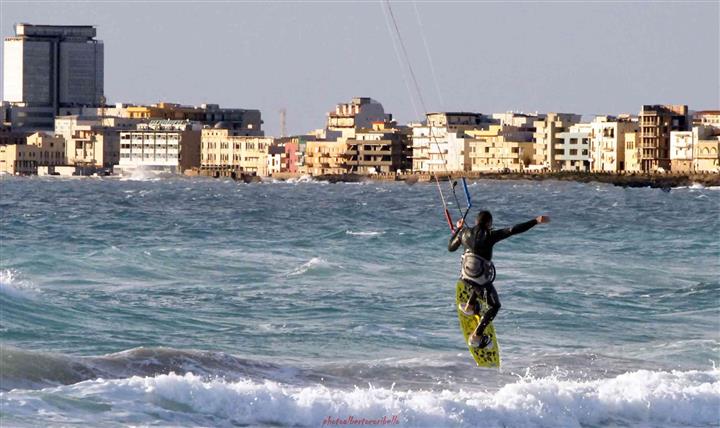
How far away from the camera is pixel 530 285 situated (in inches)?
1198

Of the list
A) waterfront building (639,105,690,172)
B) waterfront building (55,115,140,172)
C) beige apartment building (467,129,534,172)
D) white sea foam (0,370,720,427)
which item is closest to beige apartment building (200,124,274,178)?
waterfront building (55,115,140,172)

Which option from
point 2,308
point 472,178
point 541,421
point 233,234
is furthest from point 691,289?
point 472,178

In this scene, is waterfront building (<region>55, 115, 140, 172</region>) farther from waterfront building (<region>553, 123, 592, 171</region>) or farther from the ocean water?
the ocean water

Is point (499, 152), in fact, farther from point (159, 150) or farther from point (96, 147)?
point (96, 147)

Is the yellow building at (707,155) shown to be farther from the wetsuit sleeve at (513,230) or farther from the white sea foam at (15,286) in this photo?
the wetsuit sleeve at (513,230)

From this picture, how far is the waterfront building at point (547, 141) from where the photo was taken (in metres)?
156

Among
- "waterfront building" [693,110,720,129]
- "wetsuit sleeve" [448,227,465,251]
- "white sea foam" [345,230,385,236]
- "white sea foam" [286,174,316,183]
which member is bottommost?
"white sea foam" [286,174,316,183]

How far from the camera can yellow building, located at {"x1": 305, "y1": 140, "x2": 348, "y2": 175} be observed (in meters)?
165

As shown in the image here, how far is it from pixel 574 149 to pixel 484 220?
14301 cm

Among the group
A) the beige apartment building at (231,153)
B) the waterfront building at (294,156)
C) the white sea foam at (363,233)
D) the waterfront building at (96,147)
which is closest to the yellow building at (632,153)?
the waterfront building at (294,156)

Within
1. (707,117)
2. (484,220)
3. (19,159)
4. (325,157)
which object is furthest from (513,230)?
(19,159)

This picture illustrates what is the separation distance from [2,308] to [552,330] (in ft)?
25.7

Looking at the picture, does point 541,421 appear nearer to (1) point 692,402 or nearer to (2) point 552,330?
(1) point 692,402

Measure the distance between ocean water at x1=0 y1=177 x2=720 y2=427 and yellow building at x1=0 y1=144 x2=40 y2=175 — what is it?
147 metres
